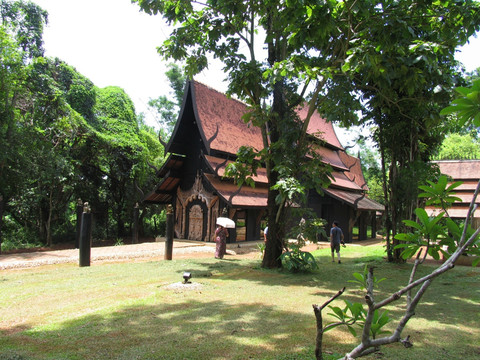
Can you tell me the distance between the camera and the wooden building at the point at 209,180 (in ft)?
55.6

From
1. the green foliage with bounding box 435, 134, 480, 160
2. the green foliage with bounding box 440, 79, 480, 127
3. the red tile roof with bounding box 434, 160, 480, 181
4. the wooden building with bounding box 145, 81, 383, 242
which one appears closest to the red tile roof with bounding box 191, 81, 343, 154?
the wooden building with bounding box 145, 81, 383, 242

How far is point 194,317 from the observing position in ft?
16.2

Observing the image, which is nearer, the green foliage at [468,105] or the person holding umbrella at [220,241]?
the green foliage at [468,105]

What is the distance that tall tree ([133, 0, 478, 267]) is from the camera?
22.9 feet

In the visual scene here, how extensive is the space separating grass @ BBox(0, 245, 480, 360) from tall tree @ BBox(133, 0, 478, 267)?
251 centimetres

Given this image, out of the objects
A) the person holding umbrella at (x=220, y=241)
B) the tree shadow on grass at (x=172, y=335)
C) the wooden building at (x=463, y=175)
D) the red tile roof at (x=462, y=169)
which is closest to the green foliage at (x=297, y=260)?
the person holding umbrella at (x=220, y=241)

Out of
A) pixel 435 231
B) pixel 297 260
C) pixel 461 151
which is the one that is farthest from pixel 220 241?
pixel 461 151

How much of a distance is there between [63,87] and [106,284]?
54.5ft

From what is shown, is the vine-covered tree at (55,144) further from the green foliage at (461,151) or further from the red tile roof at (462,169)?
the green foliage at (461,151)

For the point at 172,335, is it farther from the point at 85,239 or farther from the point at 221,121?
the point at 221,121

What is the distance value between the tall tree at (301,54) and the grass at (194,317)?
8.22 feet

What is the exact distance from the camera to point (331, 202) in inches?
825

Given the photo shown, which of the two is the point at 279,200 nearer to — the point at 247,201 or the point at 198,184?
the point at 247,201

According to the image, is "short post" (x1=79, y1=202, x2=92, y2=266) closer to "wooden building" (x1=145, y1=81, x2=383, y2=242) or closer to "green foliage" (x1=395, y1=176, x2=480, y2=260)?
"wooden building" (x1=145, y1=81, x2=383, y2=242)
